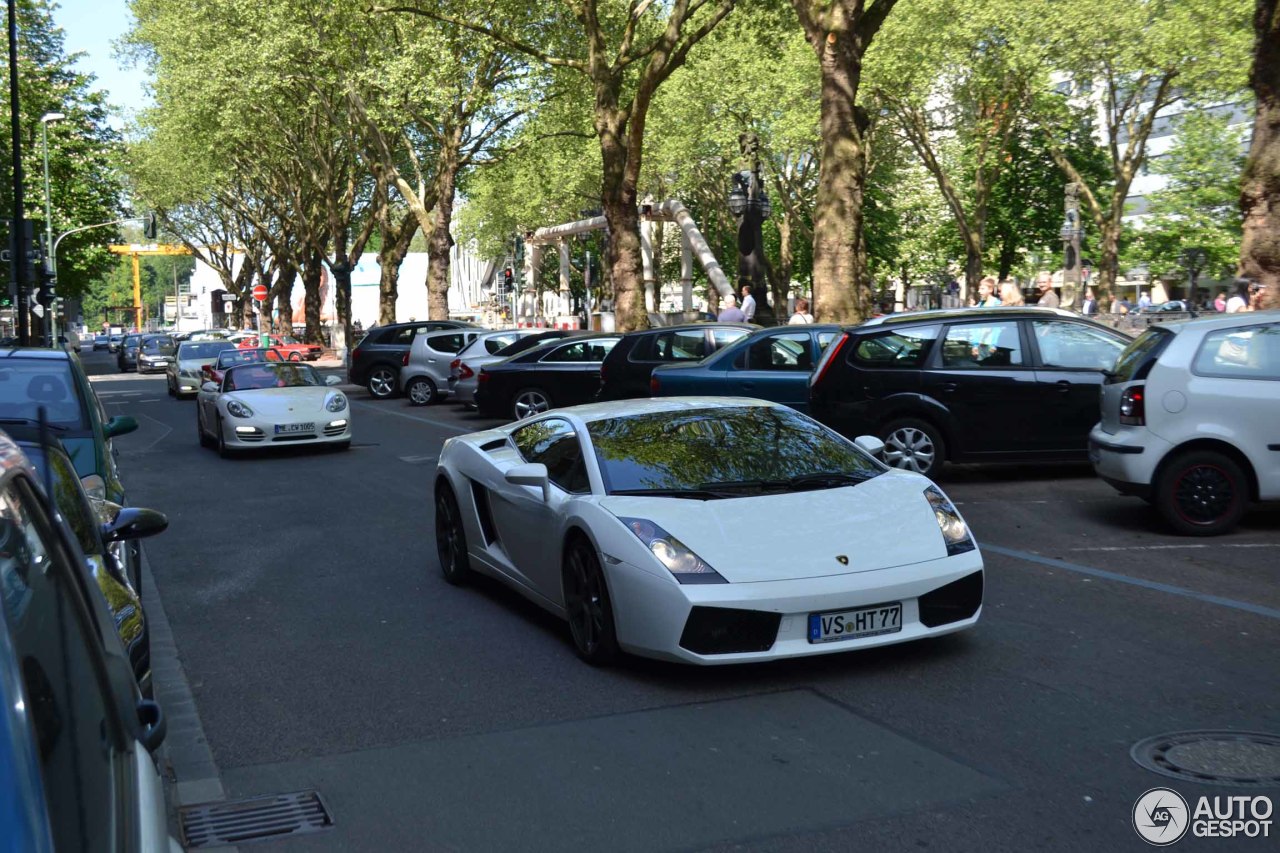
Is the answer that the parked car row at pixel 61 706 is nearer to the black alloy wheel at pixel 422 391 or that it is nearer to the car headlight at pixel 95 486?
the car headlight at pixel 95 486

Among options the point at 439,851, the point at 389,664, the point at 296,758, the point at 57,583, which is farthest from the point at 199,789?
the point at 57,583

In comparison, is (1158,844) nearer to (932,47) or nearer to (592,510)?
(592,510)

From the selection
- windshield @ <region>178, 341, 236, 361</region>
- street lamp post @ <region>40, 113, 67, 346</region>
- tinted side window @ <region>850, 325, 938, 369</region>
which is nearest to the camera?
tinted side window @ <region>850, 325, 938, 369</region>

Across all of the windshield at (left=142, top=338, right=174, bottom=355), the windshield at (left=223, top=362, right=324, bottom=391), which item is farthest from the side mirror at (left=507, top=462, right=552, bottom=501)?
the windshield at (left=142, top=338, right=174, bottom=355)

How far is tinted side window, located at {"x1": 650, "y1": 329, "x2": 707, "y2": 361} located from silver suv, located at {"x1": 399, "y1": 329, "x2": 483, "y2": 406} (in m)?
10.2

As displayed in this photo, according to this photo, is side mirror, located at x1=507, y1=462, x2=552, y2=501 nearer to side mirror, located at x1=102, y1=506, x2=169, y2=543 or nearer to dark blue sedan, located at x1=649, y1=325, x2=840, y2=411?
side mirror, located at x1=102, y1=506, x2=169, y2=543

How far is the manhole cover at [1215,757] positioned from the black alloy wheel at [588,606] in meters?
2.43

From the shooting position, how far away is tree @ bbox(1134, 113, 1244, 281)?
60.0 meters

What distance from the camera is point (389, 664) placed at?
23.4 feet

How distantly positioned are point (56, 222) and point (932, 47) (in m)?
32.4

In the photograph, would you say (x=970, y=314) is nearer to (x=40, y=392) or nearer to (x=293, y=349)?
(x=40, y=392)

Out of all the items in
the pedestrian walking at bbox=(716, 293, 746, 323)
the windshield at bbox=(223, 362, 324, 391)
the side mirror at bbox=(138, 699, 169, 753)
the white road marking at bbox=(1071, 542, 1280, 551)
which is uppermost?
the pedestrian walking at bbox=(716, 293, 746, 323)

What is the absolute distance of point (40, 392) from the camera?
9.43 meters

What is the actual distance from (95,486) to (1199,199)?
60452mm
